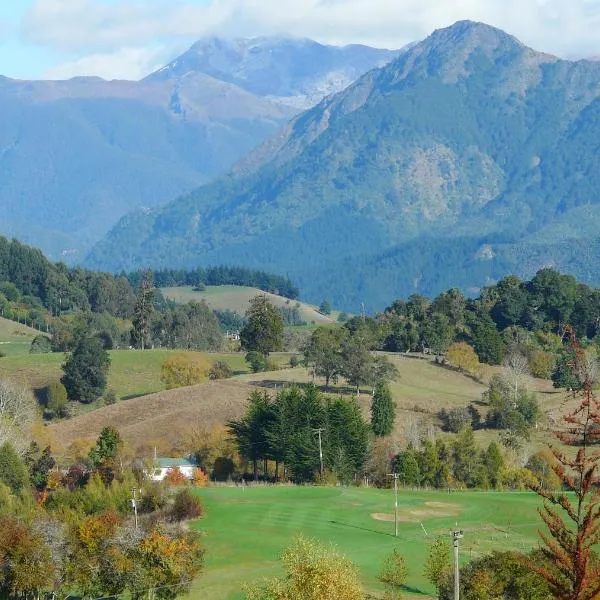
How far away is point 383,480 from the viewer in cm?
9719

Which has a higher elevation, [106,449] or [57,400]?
[57,400]

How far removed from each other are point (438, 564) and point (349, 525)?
19007mm

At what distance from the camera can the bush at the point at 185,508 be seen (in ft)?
249

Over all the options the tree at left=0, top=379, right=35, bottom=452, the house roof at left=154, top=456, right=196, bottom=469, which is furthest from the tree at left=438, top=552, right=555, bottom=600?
the tree at left=0, top=379, right=35, bottom=452

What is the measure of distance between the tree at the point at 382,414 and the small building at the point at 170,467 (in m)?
18.4

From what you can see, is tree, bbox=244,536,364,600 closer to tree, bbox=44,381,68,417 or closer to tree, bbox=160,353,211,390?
tree, bbox=44,381,68,417

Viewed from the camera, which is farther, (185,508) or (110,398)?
(110,398)

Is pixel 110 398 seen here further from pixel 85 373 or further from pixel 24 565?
pixel 24 565

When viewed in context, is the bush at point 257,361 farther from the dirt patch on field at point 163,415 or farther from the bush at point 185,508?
the bush at point 185,508

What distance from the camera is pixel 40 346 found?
174m

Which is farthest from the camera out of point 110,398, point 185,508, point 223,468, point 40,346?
point 40,346

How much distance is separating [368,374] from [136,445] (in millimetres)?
29623

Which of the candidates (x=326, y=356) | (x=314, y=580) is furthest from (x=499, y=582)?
(x=326, y=356)

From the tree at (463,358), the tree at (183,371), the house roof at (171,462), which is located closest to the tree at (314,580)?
the house roof at (171,462)
